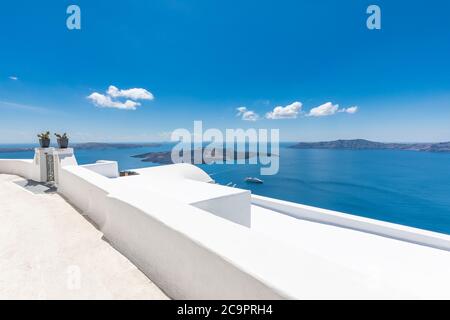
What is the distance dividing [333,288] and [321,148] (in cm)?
13703

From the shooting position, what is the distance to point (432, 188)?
45.5 metres

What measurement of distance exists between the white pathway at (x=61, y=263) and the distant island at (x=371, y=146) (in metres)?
103

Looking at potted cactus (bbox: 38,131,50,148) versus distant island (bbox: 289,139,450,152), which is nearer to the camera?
potted cactus (bbox: 38,131,50,148)

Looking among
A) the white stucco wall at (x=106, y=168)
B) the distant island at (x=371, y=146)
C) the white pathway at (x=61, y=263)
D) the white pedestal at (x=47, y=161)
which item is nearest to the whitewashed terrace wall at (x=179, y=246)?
the white pathway at (x=61, y=263)

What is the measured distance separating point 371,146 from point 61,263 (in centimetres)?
12737

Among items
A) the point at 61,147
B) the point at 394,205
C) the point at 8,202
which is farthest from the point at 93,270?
the point at 394,205

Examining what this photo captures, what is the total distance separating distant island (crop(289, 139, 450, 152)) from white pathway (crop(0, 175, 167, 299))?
103188 millimetres

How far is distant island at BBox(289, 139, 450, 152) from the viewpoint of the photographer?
9088cm

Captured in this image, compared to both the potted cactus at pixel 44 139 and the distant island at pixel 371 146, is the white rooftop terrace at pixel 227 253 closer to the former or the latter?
the potted cactus at pixel 44 139

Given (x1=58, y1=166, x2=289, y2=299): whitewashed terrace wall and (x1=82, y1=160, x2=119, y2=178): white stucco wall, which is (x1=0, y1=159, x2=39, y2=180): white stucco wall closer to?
(x1=82, y1=160, x2=119, y2=178): white stucco wall

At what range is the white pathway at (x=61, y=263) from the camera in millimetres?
1855

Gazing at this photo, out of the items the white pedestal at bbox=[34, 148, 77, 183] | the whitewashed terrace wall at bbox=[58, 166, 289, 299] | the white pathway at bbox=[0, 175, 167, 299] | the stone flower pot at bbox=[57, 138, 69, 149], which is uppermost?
the stone flower pot at bbox=[57, 138, 69, 149]

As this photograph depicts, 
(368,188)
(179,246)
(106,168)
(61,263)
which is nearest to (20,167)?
(106,168)

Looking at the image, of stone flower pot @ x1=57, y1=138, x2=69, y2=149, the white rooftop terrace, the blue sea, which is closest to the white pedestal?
stone flower pot @ x1=57, y1=138, x2=69, y2=149
